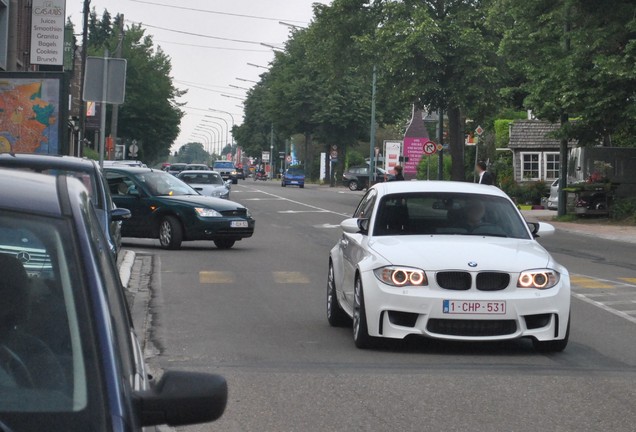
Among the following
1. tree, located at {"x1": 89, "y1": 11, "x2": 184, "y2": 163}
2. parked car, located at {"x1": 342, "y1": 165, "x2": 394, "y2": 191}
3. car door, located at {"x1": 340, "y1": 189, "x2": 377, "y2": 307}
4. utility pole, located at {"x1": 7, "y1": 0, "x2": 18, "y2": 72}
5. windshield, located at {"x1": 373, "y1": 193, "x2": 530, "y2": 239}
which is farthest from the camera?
tree, located at {"x1": 89, "y1": 11, "x2": 184, "y2": 163}

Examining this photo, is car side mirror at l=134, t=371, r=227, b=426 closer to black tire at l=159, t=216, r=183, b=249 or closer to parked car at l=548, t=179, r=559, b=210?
black tire at l=159, t=216, r=183, b=249

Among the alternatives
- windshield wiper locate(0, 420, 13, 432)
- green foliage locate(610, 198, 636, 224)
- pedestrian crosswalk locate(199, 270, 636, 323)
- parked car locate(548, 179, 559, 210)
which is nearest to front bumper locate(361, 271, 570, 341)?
pedestrian crosswalk locate(199, 270, 636, 323)

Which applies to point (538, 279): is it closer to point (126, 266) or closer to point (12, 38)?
point (126, 266)

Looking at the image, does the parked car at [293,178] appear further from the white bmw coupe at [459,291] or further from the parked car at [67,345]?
the parked car at [67,345]

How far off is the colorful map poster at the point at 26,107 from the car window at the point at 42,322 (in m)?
18.8

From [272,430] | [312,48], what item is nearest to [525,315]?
[272,430]

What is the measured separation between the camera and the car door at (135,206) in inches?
915

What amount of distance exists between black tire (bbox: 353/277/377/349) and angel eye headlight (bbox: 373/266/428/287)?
0.89ft

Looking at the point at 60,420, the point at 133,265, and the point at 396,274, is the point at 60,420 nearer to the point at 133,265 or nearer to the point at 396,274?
the point at 396,274

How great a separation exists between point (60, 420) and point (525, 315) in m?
7.69

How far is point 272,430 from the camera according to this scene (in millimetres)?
7188

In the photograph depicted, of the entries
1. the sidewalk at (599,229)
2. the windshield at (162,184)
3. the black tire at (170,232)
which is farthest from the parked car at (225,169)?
the black tire at (170,232)

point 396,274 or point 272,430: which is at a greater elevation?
point 396,274

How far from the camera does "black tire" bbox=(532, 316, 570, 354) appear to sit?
1034 centimetres
